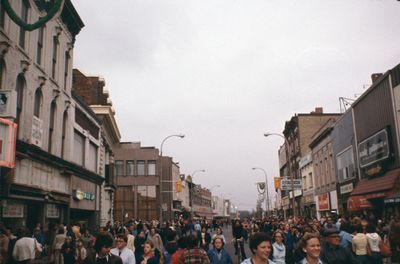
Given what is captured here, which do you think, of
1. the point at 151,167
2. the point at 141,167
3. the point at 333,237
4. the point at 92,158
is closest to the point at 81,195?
the point at 92,158

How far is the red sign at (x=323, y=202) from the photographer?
39.2 meters

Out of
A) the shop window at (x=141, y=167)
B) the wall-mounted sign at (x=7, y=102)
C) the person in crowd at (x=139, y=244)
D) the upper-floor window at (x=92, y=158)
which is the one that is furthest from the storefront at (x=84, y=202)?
the shop window at (x=141, y=167)

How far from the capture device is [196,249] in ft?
18.1

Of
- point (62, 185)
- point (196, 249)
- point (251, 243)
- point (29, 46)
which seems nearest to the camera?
point (251, 243)

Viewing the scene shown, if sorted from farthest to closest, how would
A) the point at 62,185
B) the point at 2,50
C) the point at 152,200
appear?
1. the point at 152,200
2. the point at 62,185
3. the point at 2,50

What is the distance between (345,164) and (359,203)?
24.6 feet

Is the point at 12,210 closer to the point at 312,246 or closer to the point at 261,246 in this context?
the point at 261,246

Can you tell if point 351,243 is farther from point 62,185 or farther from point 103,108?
point 103,108

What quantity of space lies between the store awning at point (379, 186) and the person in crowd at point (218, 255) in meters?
16.3

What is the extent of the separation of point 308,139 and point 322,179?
41.3ft

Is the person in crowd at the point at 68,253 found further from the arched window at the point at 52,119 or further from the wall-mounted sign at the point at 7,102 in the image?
the arched window at the point at 52,119

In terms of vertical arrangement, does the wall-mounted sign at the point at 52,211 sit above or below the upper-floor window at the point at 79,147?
below

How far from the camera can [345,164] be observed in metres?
33.3

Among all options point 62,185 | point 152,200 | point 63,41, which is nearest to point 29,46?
point 63,41
